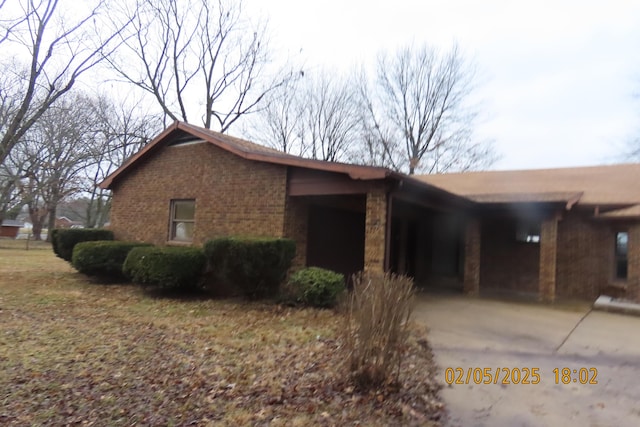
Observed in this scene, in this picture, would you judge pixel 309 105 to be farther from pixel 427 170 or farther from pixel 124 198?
pixel 124 198

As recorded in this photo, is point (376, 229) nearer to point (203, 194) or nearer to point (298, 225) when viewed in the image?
point (298, 225)

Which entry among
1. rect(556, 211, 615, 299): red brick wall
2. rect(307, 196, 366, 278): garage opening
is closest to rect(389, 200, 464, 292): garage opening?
rect(307, 196, 366, 278): garage opening

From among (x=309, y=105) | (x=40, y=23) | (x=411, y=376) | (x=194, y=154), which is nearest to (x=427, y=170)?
(x=309, y=105)

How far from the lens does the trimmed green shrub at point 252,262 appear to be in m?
8.02

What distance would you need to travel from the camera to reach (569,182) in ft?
46.5

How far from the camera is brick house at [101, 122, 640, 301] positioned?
912 centimetres

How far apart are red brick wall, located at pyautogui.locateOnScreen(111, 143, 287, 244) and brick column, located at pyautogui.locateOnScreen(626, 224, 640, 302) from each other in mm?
8798

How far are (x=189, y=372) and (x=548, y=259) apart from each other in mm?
9461

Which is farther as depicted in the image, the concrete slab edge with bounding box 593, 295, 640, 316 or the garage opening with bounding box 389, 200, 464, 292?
the garage opening with bounding box 389, 200, 464, 292

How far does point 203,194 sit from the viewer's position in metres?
10.8

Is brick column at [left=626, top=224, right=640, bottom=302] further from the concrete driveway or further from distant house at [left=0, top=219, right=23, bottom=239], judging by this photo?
distant house at [left=0, top=219, right=23, bottom=239]

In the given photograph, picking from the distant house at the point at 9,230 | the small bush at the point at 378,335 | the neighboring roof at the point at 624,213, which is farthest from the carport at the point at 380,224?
the distant house at the point at 9,230

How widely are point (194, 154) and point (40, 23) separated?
449 centimetres

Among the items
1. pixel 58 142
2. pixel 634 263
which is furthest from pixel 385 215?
pixel 58 142
